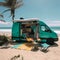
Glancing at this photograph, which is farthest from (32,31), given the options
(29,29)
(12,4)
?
(12,4)

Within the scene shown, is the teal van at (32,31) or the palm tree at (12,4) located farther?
the palm tree at (12,4)

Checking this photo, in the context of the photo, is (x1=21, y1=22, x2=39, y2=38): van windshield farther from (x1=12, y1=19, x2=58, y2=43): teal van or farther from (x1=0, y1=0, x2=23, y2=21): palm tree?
(x1=0, y1=0, x2=23, y2=21): palm tree

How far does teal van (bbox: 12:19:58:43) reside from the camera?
12.8m

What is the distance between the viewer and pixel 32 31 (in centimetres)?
1347

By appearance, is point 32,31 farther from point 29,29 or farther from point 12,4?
point 12,4

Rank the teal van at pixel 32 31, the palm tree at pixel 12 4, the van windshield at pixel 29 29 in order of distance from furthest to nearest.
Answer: the palm tree at pixel 12 4
the van windshield at pixel 29 29
the teal van at pixel 32 31

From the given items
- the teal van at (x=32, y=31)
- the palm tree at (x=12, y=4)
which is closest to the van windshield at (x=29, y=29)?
the teal van at (x=32, y=31)

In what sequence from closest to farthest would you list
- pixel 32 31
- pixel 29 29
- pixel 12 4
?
pixel 32 31, pixel 29 29, pixel 12 4

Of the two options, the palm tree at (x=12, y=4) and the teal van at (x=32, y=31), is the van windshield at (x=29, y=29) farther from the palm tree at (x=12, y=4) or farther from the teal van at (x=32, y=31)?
the palm tree at (x=12, y=4)

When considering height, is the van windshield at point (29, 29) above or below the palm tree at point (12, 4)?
below

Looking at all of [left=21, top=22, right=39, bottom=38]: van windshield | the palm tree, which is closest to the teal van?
[left=21, top=22, right=39, bottom=38]: van windshield

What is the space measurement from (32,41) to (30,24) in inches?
63.2

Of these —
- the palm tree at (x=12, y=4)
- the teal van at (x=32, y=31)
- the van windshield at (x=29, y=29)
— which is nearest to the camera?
the teal van at (x=32, y=31)

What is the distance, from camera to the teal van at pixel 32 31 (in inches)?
502
